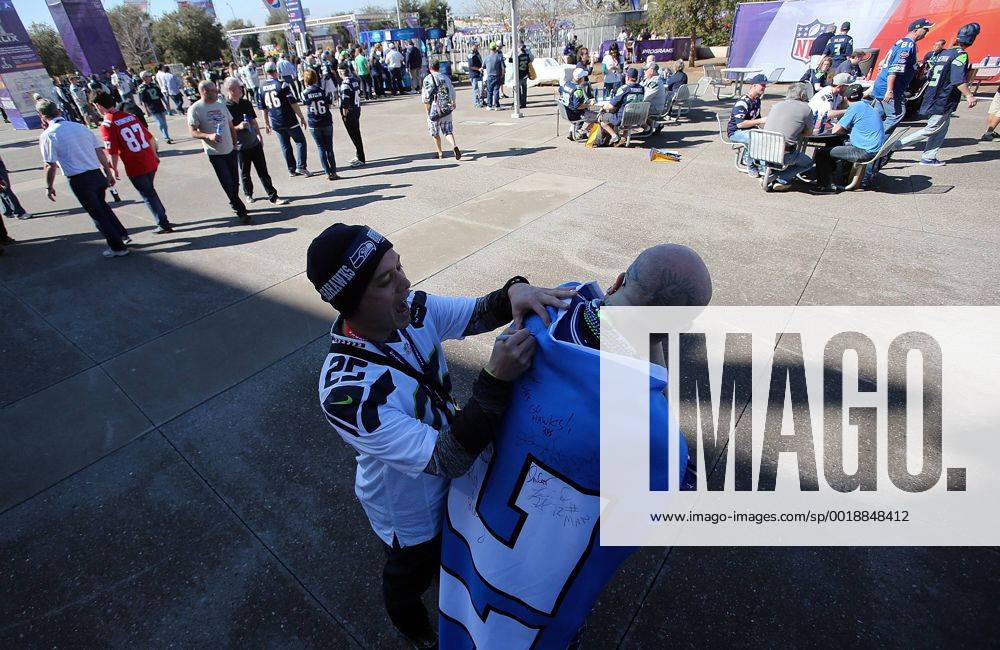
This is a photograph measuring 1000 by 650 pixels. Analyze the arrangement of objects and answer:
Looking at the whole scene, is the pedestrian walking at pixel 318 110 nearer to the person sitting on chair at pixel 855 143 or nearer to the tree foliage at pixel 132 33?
the person sitting on chair at pixel 855 143

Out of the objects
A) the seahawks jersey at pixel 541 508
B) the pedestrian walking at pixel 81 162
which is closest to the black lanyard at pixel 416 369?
the seahawks jersey at pixel 541 508

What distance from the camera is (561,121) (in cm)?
1283

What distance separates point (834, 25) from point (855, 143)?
39.2 feet

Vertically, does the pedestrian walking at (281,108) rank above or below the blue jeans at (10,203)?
above

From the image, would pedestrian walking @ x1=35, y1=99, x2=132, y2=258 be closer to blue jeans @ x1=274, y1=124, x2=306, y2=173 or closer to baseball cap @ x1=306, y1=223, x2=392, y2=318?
blue jeans @ x1=274, y1=124, x2=306, y2=173

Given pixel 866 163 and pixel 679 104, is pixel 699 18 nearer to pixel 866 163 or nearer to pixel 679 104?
pixel 679 104

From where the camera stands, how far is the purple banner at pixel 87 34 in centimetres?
1889

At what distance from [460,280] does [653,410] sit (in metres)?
4.25

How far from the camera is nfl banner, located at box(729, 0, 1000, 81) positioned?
515 inches

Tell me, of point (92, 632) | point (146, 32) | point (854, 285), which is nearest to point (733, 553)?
point (92, 632)

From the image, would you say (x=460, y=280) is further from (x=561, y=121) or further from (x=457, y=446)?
(x=561, y=121)

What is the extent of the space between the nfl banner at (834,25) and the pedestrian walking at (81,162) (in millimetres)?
19112

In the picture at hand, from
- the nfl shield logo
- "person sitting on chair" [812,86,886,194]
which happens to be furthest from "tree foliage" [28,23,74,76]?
"person sitting on chair" [812,86,886,194]

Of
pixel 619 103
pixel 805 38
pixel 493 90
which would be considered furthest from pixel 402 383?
pixel 805 38
